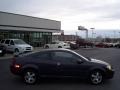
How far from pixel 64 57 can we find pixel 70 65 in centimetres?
42

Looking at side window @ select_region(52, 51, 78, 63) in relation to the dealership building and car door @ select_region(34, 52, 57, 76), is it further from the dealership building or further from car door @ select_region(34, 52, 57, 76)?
the dealership building

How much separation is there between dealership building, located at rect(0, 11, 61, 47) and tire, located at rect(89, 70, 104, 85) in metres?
27.5

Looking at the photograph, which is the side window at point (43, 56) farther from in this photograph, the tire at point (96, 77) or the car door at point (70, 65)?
the tire at point (96, 77)

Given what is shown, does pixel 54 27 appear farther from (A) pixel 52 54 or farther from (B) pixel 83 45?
(A) pixel 52 54

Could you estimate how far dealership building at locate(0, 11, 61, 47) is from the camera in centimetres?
3747

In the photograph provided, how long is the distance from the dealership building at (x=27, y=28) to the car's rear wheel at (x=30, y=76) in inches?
1052

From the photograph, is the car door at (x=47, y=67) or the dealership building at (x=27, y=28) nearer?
the car door at (x=47, y=67)

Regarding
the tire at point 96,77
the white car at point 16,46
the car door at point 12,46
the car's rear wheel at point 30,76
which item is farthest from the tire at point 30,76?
the car door at point 12,46

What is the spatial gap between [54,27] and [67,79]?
127 feet

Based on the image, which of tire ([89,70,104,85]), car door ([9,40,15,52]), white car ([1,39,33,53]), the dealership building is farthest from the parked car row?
the dealership building

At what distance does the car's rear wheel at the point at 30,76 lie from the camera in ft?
33.8

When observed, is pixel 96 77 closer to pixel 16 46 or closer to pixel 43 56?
pixel 43 56

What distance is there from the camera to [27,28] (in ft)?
136

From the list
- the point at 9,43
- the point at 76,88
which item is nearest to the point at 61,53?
the point at 76,88
